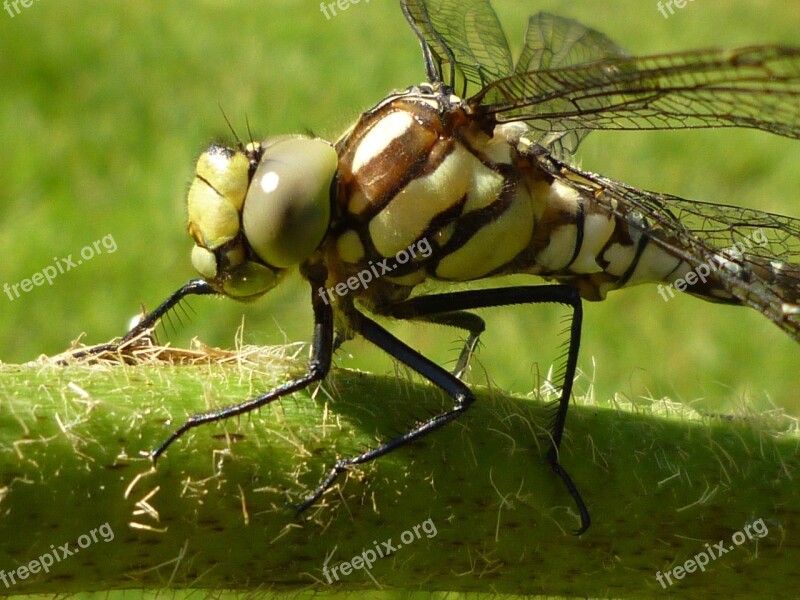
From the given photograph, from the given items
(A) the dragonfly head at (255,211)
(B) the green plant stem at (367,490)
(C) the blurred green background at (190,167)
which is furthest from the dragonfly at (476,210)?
(C) the blurred green background at (190,167)

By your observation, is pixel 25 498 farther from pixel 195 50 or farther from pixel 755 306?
pixel 195 50

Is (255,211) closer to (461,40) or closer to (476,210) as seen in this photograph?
(476,210)

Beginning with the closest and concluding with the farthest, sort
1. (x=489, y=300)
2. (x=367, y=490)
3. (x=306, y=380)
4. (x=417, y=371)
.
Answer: (x=367, y=490) → (x=306, y=380) → (x=417, y=371) → (x=489, y=300)

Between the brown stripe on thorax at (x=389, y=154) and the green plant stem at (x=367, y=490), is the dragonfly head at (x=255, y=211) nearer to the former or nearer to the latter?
the brown stripe on thorax at (x=389, y=154)

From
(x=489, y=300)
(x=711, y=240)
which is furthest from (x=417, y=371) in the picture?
(x=711, y=240)

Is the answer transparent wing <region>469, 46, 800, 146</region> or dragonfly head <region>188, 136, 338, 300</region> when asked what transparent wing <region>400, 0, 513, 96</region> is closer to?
transparent wing <region>469, 46, 800, 146</region>

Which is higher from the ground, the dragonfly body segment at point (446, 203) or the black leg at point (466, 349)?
the dragonfly body segment at point (446, 203)

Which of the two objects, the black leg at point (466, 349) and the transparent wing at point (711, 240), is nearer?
the black leg at point (466, 349)
